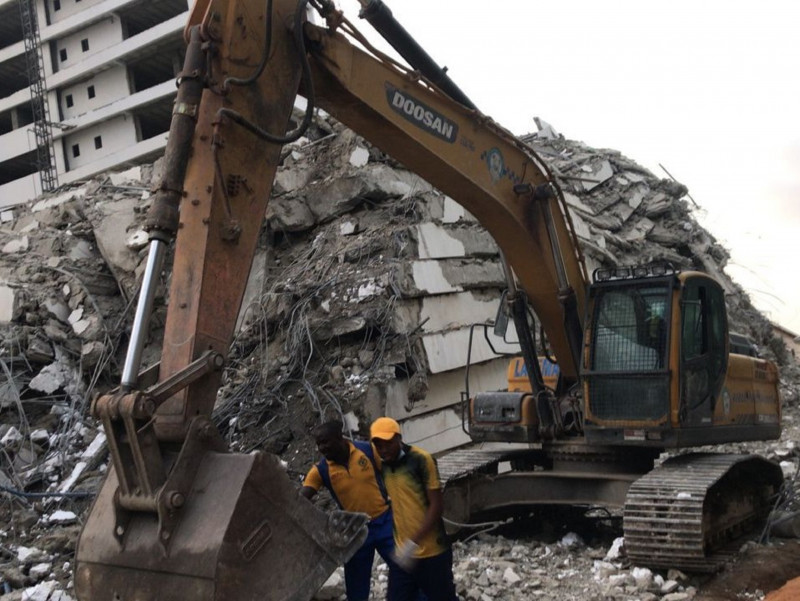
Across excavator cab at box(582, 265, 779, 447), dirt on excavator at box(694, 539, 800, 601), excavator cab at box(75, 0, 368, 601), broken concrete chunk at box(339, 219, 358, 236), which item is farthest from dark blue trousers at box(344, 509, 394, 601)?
broken concrete chunk at box(339, 219, 358, 236)

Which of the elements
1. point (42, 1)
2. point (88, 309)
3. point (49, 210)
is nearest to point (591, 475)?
point (88, 309)

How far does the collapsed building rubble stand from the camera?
9109 mm

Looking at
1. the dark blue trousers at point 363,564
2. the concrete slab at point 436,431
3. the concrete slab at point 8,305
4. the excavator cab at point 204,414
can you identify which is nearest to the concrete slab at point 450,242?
the concrete slab at point 436,431

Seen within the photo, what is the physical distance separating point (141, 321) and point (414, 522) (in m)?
1.71

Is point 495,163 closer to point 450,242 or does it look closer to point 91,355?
point 450,242

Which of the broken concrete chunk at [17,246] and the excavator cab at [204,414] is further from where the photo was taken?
the broken concrete chunk at [17,246]

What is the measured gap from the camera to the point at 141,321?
12.4 ft

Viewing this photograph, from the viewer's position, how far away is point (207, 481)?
370cm

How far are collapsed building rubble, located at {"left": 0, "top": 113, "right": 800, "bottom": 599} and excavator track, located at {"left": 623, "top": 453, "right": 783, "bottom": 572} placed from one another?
1.61 metres

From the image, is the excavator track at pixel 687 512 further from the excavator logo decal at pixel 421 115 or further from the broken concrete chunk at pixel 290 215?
the broken concrete chunk at pixel 290 215

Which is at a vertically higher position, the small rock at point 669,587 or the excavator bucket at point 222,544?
the excavator bucket at point 222,544

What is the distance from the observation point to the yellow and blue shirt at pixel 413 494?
4301 millimetres

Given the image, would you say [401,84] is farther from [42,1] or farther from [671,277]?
[42,1]

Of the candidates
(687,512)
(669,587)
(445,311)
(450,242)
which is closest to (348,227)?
(450,242)
